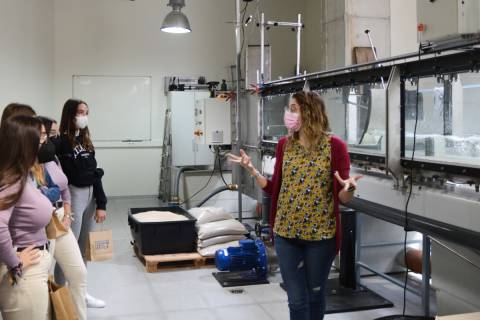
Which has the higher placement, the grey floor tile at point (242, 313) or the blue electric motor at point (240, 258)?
the blue electric motor at point (240, 258)

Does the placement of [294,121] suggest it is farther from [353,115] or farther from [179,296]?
[353,115]

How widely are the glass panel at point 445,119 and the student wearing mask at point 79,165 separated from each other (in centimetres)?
201

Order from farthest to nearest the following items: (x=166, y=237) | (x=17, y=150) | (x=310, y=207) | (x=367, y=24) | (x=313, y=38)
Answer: (x=313, y=38) < (x=367, y=24) < (x=166, y=237) < (x=310, y=207) < (x=17, y=150)

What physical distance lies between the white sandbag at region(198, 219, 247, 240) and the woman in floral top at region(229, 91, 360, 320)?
7.31ft

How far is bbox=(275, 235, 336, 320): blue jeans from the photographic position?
2354 mm

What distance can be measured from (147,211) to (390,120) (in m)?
2.97

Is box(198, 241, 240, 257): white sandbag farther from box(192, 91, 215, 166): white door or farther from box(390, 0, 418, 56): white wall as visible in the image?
box(390, 0, 418, 56): white wall

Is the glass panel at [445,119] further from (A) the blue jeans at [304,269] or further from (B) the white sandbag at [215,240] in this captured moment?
(B) the white sandbag at [215,240]

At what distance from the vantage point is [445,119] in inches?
128

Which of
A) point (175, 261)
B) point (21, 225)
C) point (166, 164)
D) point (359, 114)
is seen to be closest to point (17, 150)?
point (21, 225)

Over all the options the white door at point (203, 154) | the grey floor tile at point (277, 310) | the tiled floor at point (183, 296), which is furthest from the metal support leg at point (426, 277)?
the white door at point (203, 154)

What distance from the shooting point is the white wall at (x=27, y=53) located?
5273 mm

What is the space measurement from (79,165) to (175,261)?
1.64 m

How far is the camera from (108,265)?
4590 mm
